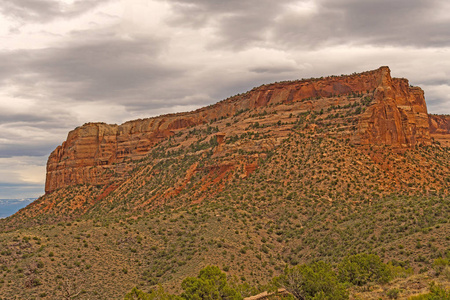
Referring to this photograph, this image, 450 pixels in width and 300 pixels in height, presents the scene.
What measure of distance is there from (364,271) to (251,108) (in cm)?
6166

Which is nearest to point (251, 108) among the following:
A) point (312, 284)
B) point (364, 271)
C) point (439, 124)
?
point (439, 124)

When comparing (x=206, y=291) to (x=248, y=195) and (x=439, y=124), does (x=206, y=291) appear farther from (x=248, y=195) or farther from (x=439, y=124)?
(x=439, y=124)

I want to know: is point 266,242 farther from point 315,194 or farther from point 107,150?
point 107,150

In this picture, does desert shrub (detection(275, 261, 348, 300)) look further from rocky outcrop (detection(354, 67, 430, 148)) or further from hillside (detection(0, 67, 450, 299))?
rocky outcrop (detection(354, 67, 430, 148))

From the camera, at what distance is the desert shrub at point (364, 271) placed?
3253 centimetres

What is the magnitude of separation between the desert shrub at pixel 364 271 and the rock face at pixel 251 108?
33488mm

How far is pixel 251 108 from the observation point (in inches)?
3637

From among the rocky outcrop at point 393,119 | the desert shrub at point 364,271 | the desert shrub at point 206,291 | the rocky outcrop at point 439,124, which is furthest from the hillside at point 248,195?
the rocky outcrop at point 439,124

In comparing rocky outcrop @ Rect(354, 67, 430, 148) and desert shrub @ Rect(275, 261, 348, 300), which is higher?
rocky outcrop @ Rect(354, 67, 430, 148)

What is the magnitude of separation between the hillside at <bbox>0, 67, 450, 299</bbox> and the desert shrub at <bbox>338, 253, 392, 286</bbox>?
131 inches

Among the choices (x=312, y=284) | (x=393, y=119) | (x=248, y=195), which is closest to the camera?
(x=312, y=284)

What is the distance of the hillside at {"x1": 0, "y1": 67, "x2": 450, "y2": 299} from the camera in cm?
4125

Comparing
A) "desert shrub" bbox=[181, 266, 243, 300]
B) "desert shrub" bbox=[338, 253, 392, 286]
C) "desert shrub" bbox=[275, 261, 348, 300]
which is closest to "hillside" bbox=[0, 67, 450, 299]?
"desert shrub" bbox=[338, 253, 392, 286]

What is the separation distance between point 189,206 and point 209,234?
14.7 m
